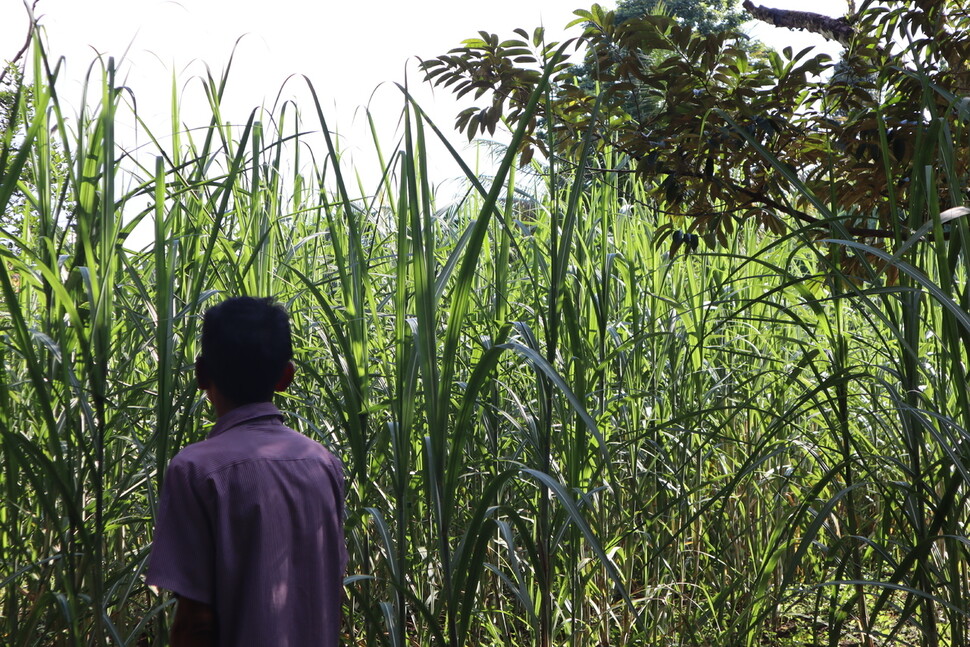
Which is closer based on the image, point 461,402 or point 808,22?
point 461,402

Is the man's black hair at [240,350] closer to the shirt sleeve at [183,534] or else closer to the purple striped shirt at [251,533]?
the purple striped shirt at [251,533]

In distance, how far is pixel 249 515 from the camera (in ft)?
4.22

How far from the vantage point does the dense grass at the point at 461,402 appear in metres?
1.34

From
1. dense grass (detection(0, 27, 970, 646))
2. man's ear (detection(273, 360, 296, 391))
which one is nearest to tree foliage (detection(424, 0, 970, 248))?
dense grass (detection(0, 27, 970, 646))

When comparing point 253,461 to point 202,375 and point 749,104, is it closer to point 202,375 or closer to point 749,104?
point 202,375

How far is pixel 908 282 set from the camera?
1.45 metres

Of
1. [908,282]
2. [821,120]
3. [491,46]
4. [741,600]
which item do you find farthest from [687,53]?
[741,600]

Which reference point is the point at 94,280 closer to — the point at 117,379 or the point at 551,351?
the point at 117,379

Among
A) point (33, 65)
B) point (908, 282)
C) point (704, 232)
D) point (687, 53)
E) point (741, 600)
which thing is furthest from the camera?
point (741, 600)

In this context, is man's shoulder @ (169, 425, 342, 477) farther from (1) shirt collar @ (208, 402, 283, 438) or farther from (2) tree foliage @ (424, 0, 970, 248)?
Answer: (2) tree foliage @ (424, 0, 970, 248)

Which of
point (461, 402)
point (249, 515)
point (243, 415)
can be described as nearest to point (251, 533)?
point (249, 515)

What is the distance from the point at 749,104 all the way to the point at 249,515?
1.40 m

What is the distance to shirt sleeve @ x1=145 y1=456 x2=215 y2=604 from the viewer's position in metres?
1.22

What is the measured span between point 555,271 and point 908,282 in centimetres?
61
